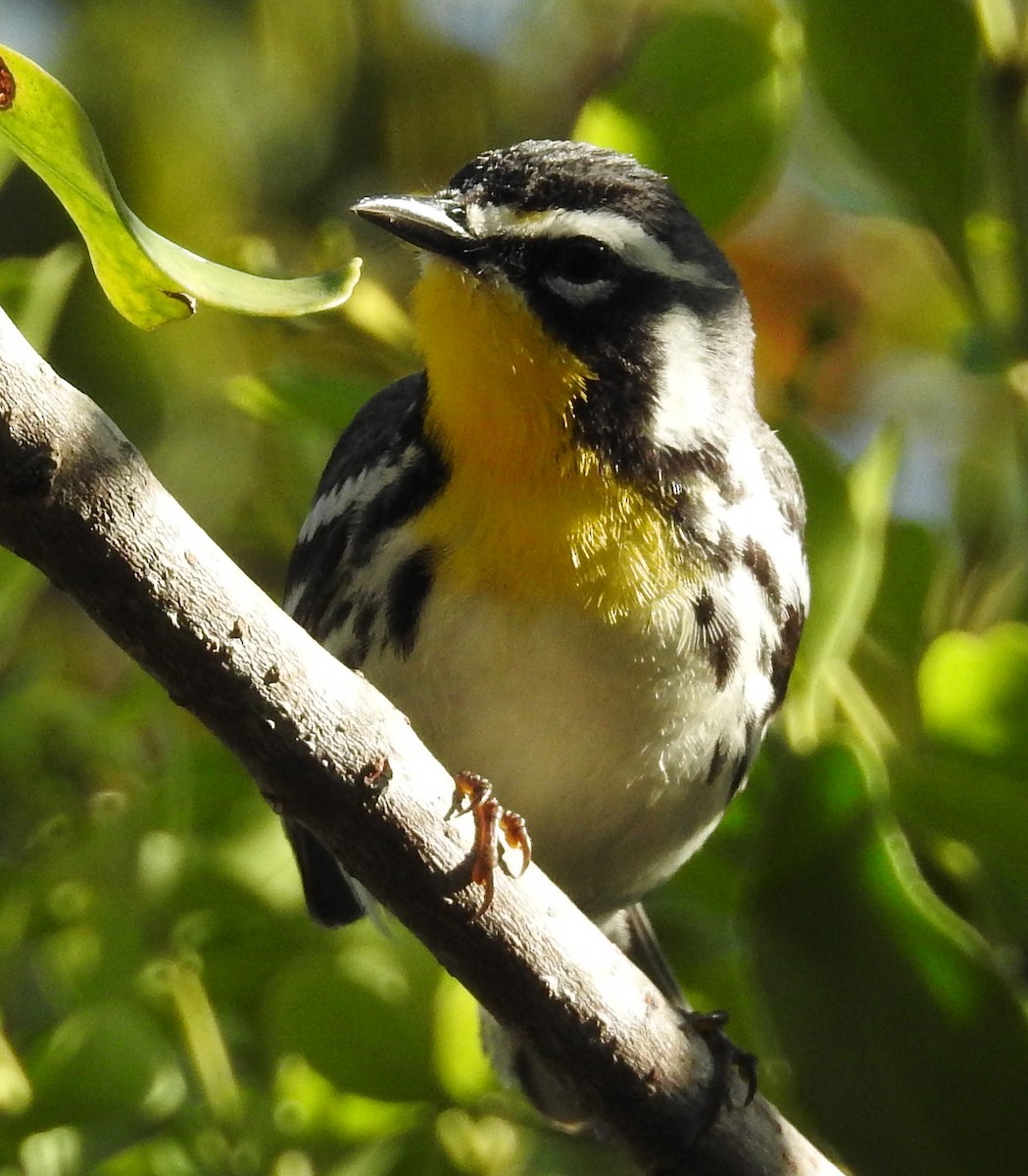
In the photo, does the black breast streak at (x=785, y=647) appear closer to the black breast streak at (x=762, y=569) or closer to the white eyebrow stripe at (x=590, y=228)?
the black breast streak at (x=762, y=569)

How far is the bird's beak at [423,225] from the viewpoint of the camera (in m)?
2.30

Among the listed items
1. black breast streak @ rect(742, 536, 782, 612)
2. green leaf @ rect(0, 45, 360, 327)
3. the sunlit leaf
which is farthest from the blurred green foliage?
green leaf @ rect(0, 45, 360, 327)

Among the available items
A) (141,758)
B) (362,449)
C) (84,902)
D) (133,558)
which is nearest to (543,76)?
(362,449)

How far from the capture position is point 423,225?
2.31m

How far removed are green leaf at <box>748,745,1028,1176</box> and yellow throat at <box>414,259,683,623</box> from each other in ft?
2.10

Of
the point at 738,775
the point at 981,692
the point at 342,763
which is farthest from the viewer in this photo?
the point at 738,775

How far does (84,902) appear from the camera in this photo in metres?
2.09

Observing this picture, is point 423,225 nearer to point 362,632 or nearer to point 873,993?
point 362,632

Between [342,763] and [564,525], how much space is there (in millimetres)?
815

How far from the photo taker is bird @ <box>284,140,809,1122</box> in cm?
234

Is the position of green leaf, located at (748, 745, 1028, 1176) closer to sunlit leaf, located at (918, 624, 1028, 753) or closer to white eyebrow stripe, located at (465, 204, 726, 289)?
sunlit leaf, located at (918, 624, 1028, 753)

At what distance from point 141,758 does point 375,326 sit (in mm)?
648

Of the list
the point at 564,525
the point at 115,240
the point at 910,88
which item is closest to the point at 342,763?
the point at 115,240

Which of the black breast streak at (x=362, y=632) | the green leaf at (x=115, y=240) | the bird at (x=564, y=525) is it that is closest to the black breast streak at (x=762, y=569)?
the bird at (x=564, y=525)
